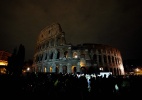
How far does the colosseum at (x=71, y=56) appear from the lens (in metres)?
29.0

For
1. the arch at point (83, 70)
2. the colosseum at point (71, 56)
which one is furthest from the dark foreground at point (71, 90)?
the arch at point (83, 70)

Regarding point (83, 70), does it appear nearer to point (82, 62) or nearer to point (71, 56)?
point (82, 62)

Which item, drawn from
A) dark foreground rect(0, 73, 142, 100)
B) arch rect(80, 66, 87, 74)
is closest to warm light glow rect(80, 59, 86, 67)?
arch rect(80, 66, 87, 74)

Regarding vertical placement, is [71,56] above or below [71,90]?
above

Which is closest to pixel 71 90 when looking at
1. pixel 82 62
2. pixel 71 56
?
pixel 82 62

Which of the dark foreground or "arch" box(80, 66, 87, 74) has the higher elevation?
"arch" box(80, 66, 87, 74)

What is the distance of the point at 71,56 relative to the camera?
97.9 ft

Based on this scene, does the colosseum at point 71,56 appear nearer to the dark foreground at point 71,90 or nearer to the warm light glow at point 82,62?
the warm light glow at point 82,62

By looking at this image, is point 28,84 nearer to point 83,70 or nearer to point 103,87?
point 103,87

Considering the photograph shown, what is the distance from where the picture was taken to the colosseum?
95.1ft

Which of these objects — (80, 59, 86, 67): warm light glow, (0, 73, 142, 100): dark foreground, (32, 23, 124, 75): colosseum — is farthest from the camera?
(32, 23, 124, 75): colosseum

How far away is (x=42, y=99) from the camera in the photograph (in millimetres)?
6453

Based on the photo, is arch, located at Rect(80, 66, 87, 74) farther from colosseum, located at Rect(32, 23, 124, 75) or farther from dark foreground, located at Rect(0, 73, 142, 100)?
dark foreground, located at Rect(0, 73, 142, 100)

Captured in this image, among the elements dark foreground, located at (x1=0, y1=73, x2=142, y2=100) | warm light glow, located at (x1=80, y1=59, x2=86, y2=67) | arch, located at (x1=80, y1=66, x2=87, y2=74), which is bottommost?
dark foreground, located at (x1=0, y1=73, x2=142, y2=100)
